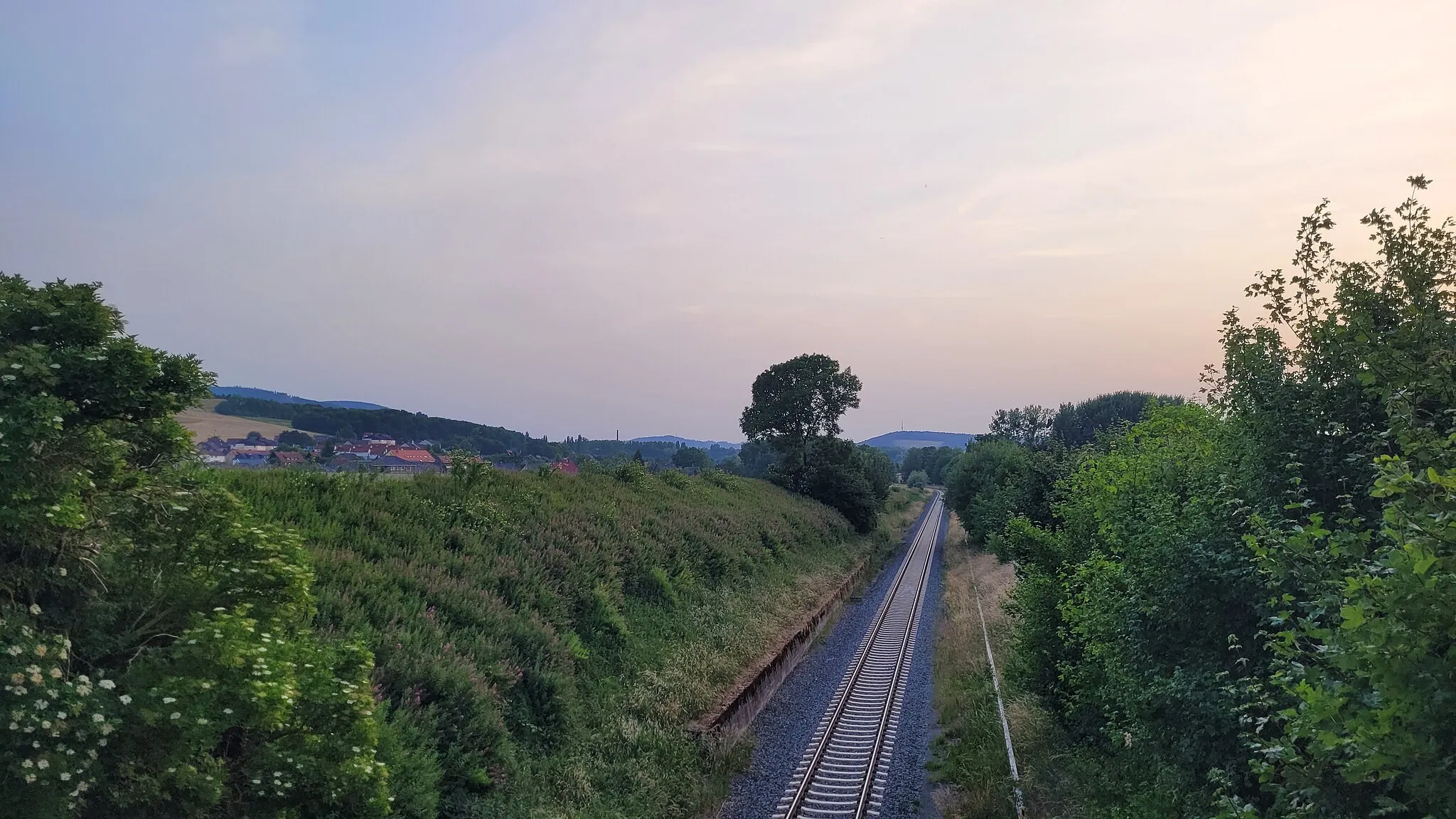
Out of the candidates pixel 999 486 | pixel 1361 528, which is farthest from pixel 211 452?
pixel 999 486

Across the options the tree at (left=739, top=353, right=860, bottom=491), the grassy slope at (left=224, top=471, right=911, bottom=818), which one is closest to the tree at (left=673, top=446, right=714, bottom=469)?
the tree at (left=739, top=353, right=860, bottom=491)

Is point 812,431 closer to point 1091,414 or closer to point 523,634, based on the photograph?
point 523,634

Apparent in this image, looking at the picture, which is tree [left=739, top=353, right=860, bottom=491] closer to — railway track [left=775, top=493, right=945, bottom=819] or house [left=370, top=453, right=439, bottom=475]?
A: railway track [left=775, top=493, right=945, bottom=819]

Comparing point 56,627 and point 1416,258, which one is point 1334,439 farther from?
point 56,627

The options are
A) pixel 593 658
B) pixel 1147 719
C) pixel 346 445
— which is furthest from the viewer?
pixel 346 445

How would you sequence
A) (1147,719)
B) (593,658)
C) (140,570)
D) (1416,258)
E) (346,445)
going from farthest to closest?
1. (346,445)
2. (593,658)
3. (1147,719)
4. (1416,258)
5. (140,570)

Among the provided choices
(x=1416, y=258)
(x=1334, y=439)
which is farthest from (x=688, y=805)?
(x=1416, y=258)
